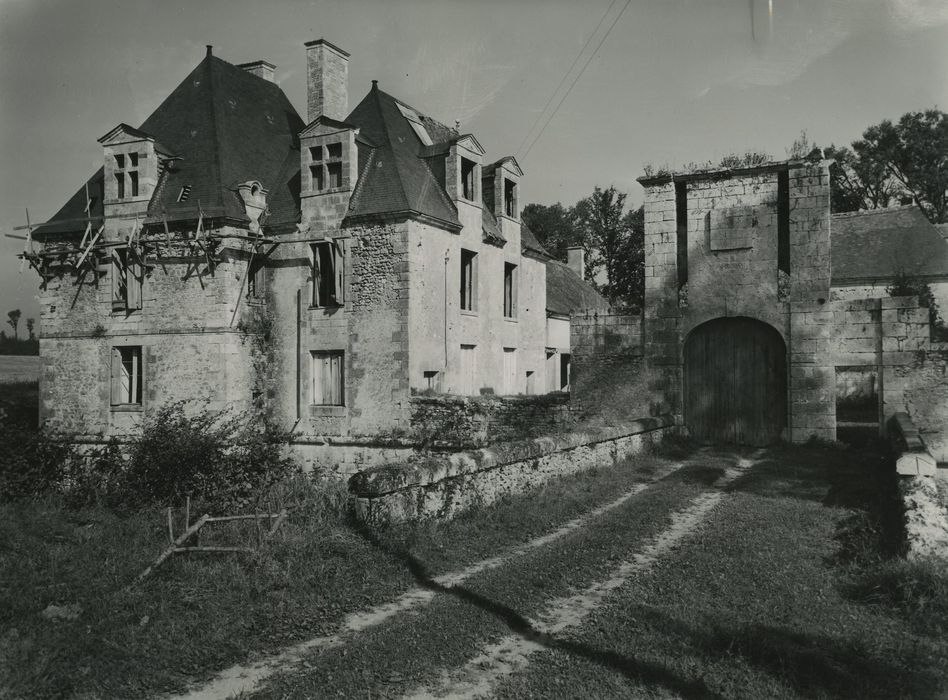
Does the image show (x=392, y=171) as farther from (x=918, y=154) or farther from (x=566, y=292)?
(x=918, y=154)

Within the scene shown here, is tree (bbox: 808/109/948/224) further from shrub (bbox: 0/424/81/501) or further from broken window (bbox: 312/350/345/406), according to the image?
shrub (bbox: 0/424/81/501)

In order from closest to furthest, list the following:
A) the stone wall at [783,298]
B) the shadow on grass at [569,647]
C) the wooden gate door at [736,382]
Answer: the shadow on grass at [569,647] → the stone wall at [783,298] → the wooden gate door at [736,382]

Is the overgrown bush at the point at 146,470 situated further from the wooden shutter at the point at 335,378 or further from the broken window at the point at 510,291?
the broken window at the point at 510,291

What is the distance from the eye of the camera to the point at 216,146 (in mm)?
18516

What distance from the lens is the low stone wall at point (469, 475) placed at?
6.74 m

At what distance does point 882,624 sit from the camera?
183 inches

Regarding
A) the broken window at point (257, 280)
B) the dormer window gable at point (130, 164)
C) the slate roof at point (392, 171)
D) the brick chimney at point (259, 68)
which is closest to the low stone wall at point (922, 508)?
the slate roof at point (392, 171)

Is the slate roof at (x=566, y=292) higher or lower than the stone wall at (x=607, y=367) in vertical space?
higher

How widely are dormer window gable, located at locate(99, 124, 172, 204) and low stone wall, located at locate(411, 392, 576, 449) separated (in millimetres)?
8819

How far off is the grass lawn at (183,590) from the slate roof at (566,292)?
18695 millimetres

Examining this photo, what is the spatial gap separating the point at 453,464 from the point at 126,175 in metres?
14.8

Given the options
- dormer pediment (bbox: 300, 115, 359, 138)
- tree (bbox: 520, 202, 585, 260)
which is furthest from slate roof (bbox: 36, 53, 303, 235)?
tree (bbox: 520, 202, 585, 260)

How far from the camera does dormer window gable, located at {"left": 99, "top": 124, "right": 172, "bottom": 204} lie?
18.0m

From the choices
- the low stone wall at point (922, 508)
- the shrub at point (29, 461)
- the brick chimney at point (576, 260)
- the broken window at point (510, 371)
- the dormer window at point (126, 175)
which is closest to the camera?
the low stone wall at point (922, 508)
